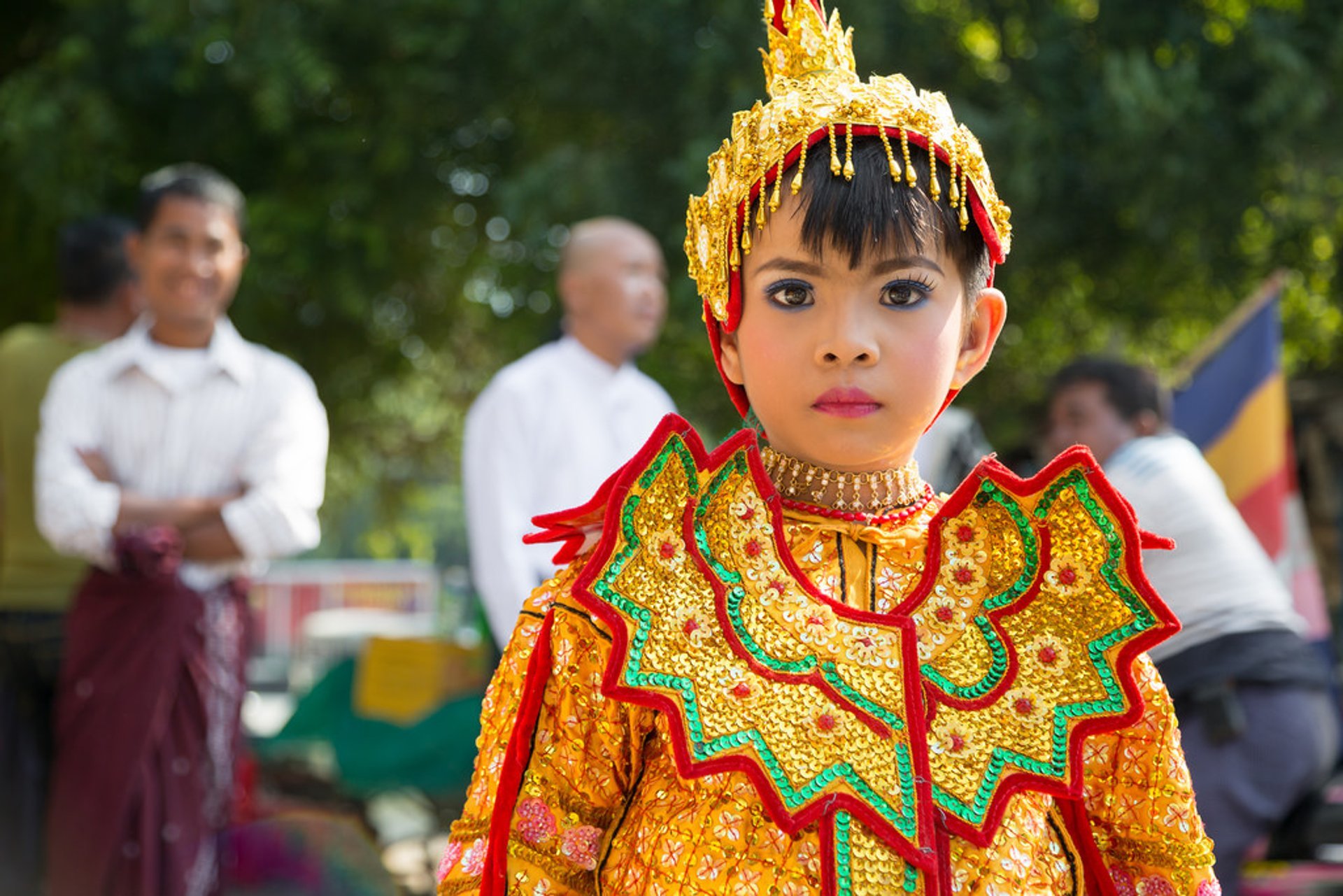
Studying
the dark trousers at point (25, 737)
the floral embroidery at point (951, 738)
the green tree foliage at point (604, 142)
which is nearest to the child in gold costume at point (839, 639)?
the floral embroidery at point (951, 738)

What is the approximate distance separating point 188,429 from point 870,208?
8.38ft

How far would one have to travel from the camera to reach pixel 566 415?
3918 mm

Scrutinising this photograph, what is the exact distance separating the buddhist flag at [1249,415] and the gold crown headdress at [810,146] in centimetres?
363

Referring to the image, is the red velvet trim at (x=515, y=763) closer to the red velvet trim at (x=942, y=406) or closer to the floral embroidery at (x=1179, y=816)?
the red velvet trim at (x=942, y=406)

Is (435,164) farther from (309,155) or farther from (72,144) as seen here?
(72,144)

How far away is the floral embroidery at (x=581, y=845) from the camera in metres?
1.47

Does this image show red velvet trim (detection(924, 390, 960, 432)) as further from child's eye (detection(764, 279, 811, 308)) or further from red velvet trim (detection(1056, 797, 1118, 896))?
red velvet trim (detection(1056, 797, 1118, 896))

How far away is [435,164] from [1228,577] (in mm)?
3754

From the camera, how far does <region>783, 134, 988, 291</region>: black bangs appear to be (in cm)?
146

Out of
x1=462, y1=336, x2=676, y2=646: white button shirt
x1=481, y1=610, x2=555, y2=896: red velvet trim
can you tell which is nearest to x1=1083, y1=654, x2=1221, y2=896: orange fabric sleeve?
x1=481, y1=610, x2=555, y2=896: red velvet trim

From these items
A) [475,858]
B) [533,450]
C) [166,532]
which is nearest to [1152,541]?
[475,858]

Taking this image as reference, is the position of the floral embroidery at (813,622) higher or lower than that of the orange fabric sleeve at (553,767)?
higher

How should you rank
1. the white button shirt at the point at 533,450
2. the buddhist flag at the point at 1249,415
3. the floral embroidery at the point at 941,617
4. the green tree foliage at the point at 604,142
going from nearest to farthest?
the floral embroidery at the point at 941,617 → the white button shirt at the point at 533,450 → the buddhist flag at the point at 1249,415 → the green tree foliage at the point at 604,142

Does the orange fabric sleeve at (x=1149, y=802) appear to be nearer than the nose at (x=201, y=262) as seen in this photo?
Yes
